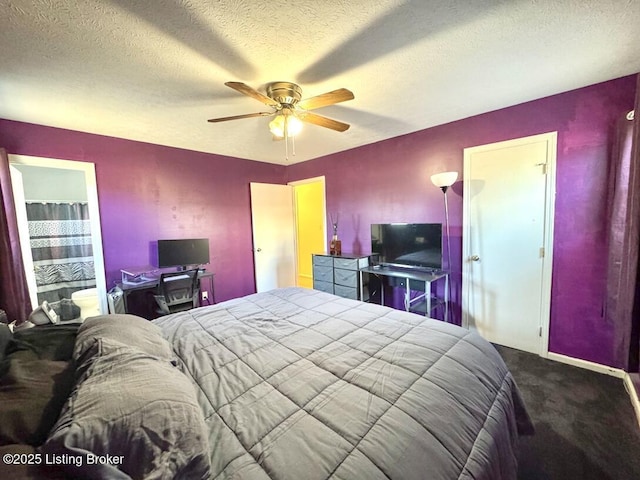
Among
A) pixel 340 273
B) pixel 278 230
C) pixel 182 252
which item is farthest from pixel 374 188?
pixel 182 252

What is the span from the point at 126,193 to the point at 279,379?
309 centimetres

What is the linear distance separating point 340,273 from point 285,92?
7.46ft

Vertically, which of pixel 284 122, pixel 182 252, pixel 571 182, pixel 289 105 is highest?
pixel 289 105

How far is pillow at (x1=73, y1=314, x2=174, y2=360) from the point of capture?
1092 mm

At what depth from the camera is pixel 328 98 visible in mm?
1736

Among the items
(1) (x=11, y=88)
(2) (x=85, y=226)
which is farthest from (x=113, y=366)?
(2) (x=85, y=226)

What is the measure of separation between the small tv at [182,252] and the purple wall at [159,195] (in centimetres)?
25

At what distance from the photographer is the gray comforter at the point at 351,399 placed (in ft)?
2.48

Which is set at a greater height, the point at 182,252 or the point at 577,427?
the point at 182,252

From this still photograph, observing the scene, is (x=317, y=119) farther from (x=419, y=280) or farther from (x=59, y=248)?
(x=59, y=248)

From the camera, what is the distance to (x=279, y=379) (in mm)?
1113

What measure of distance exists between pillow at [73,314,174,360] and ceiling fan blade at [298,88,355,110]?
1.64 meters

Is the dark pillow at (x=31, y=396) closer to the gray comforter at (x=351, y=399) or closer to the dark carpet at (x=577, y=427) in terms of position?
the gray comforter at (x=351, y=399)

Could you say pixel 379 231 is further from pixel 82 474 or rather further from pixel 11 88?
pixel 11 88
